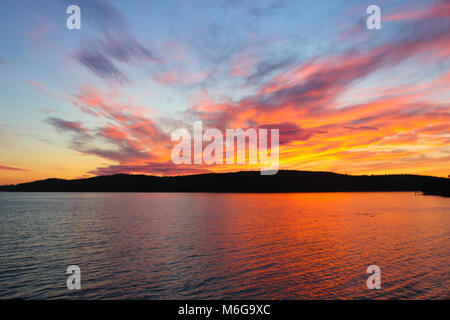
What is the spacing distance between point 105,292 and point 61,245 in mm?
26717

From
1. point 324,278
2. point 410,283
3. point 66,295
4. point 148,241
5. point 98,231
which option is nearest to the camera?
point 66,295

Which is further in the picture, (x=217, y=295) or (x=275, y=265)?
(x=275, y=265)

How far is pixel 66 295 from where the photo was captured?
25.9 meters

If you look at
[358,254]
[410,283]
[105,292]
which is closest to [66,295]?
[105,292]

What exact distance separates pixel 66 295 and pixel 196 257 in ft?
57.6

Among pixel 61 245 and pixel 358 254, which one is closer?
pixel 358 254

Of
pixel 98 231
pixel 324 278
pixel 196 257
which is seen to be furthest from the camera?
pixel 98 231
